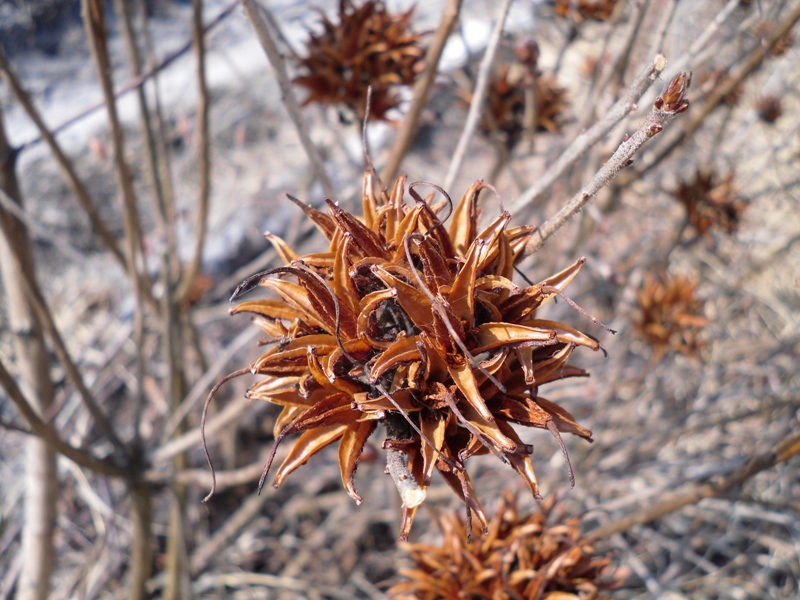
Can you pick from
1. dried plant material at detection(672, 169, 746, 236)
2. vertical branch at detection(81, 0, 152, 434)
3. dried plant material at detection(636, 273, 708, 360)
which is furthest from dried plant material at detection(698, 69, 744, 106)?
vertical branch at detection(81, 0, 152, 434)

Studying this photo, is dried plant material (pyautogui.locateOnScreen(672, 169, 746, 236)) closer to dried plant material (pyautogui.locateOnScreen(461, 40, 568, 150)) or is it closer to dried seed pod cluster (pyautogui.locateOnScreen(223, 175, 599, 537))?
dried plant material (pyautogui.locateOnScreen(461, 40, 568, 150))

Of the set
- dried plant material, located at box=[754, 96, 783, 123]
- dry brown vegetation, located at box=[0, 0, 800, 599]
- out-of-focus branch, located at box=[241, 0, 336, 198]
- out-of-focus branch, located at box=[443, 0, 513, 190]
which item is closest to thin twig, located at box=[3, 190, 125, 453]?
dry brown vegetation, located at box=[0, 0, 800, 599]

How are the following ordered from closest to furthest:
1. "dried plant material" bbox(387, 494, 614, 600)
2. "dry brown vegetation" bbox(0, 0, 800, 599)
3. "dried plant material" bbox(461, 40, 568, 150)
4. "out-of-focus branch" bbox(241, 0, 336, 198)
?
"out-of-focus branch" bbox(241, 0, 336, 198) < "dried plant material" bbox(387, 494, 614, 600) < "dry brown vegetation" bbox(0, 0, 800, 599) < "dried plant material" bbox(461, 40, 568, 150)

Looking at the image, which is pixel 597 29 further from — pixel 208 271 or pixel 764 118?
pixel 208 271

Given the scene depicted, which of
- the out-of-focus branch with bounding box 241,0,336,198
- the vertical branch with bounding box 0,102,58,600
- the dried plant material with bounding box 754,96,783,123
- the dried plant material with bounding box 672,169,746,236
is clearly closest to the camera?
the out-of-focus branch with bounding box 241,0,336,198

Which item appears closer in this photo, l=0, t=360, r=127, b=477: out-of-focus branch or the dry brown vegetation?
l=0, t=360, r=127, b=477: out-of-focus branch

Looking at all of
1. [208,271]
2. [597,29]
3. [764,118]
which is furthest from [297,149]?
[764,118]

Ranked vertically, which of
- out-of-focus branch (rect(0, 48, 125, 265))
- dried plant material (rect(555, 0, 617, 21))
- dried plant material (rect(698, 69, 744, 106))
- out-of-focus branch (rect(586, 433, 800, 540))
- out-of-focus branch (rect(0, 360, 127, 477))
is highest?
dried plant material (rect(555, 0, 617, 21))

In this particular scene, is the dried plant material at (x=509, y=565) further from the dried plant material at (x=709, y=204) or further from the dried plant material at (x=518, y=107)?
the dried plant material at (x=709, y=204)

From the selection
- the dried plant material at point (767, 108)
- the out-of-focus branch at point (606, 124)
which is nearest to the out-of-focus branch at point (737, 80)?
the dried plant material at point (767, 108)

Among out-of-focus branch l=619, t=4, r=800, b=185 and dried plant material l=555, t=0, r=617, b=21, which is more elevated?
dried plant material l=555, t=0, r=617, b=21
